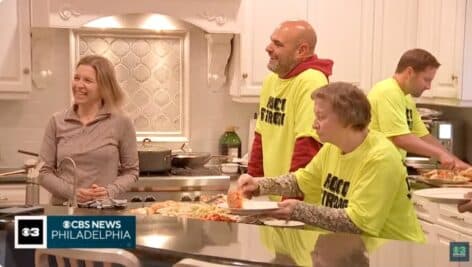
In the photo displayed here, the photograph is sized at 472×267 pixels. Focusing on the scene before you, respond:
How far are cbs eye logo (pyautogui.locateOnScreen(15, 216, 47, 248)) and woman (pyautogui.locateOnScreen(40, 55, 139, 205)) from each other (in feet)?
3.90

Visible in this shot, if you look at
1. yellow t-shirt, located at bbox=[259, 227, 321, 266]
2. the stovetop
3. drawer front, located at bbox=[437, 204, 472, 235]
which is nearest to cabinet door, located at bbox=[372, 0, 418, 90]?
drawer front, located at bbox=[437, 204, 472, 235]

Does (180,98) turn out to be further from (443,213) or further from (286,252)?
(286,252)

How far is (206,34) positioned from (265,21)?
15.4 inches

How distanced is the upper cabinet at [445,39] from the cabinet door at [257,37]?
32.2 inches

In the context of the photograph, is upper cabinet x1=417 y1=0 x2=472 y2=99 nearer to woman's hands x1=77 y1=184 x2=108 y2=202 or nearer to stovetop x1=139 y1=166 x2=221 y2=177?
stovetop x1=139 y1=166 x2=221 y2=177

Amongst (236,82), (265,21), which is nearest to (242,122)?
(236,82)

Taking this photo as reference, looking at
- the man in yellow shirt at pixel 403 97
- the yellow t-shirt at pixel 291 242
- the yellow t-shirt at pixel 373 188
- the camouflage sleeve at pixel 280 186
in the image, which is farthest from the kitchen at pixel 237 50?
the yellow t-shirt at pixel 291 242

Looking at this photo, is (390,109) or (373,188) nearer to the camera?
(373,188)

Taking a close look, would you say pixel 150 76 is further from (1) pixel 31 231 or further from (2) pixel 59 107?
(1) pixel 31 231

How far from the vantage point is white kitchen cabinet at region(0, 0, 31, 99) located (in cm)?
379

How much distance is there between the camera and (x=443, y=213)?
3.52 meters

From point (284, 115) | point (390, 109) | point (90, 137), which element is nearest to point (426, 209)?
point (390, 109)

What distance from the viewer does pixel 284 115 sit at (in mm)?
2850

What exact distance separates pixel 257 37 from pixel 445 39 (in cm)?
105
